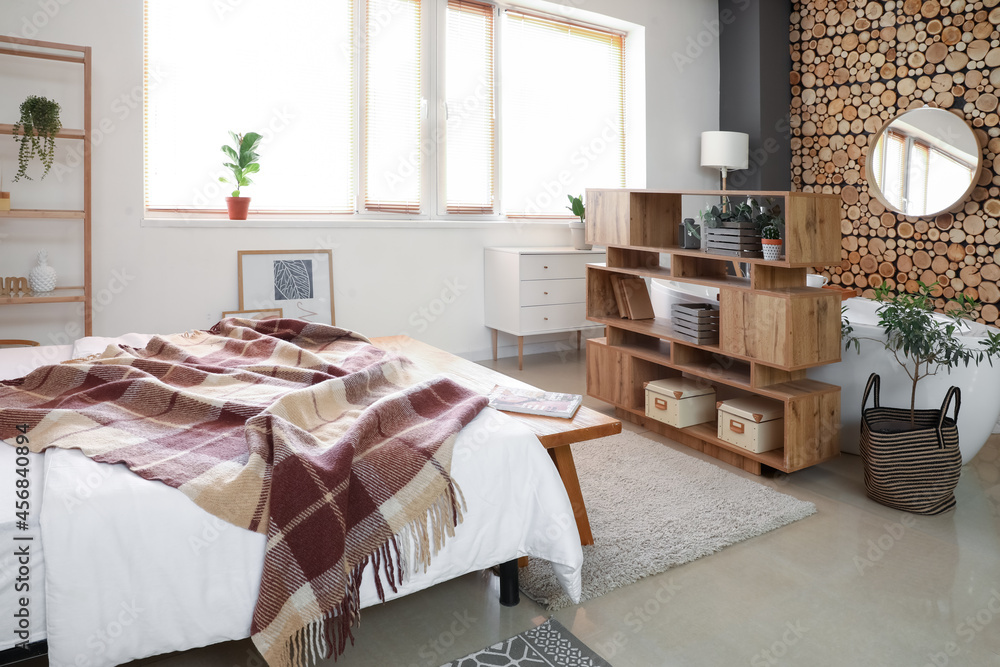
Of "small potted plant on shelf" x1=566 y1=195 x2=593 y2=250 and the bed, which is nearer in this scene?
the bed

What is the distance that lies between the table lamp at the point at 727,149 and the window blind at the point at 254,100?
265cm

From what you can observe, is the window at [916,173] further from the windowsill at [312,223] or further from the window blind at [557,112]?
the windowsill at [312,223]

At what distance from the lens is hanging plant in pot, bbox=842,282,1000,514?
7.68 ft

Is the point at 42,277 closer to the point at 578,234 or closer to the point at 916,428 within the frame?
the point at 578,234

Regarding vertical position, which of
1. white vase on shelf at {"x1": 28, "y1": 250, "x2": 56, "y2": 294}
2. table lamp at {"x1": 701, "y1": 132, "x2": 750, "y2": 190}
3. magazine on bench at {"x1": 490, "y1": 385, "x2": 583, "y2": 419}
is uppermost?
table lamp at {"x1": 701, "y1": 132, "x2": 750, "y2": 190}

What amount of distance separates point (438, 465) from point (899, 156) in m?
4.14

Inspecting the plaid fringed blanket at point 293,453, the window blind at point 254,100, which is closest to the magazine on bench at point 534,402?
the plaid fringed blanket at point 293,453

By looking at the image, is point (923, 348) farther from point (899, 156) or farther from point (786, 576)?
point (899, 156)

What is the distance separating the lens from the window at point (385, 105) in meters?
3.93

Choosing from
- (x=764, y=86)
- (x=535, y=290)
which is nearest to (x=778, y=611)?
(x=535, y=290)

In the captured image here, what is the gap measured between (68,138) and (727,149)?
421cm

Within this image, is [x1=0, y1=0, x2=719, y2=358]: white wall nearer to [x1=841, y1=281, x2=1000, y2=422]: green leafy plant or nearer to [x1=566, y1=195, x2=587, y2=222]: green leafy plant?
[x1=566, y1=195, x2=587, y2=222]: green leafy plant

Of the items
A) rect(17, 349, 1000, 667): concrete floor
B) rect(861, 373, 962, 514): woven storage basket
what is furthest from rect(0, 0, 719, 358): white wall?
rect(861, 373, 962, 514): woven storage basket

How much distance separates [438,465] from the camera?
153cm
